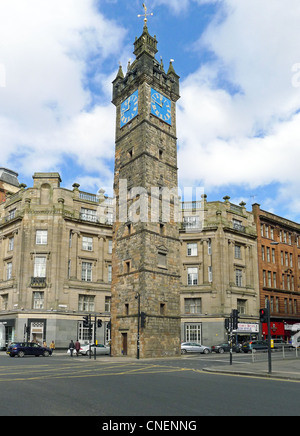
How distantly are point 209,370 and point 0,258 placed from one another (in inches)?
1535

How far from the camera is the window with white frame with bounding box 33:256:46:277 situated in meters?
50.5

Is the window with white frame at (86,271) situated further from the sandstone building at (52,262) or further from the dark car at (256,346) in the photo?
the dark car at (256,346)

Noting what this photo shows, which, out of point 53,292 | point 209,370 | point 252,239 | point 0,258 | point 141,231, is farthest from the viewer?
point 252,239

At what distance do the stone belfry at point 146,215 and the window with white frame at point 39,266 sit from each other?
12.6 metres

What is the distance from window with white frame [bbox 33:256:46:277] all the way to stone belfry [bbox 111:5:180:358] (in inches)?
496

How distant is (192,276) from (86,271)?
1466 cm

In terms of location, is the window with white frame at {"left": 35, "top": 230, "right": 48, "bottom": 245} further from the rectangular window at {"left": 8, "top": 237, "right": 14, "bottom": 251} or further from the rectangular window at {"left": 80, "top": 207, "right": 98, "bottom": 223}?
the rectangular window at {"left": 80, "top": 207, "right": 98, "bottom": 223}

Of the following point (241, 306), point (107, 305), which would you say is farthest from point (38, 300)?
point (241, 306)

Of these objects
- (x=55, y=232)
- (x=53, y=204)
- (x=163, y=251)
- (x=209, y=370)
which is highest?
(x=53, y=204)

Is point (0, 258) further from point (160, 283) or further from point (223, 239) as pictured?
point (223, 239)

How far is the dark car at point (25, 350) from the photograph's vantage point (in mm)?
37062

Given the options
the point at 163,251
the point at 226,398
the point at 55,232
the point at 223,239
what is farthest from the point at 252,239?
the point at 226,398

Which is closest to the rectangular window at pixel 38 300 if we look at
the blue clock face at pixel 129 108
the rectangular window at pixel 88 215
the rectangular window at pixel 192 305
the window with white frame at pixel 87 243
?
the window with white frame at pixel 87 243

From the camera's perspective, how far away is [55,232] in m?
51.6
